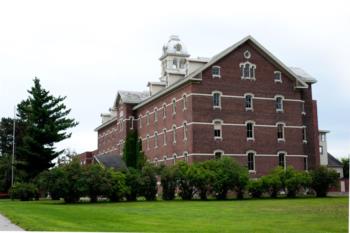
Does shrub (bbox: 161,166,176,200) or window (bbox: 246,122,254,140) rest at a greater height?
window (bbox: 246,122,254,140)

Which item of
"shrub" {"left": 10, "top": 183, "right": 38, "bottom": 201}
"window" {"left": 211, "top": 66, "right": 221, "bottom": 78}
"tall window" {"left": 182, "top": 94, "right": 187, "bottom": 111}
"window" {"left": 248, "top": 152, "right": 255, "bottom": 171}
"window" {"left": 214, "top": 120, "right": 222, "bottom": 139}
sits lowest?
"shrub" {"left": 10, "top": 183, "right": 38, "bottom": 201}

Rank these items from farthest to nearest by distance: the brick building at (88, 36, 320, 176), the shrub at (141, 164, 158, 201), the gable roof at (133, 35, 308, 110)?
1. the brick building at (88, 36, 320, 176)
2. the gable roof at (133, 35, 308, 110)
3. the shrub at (141, 164, 158, 201)

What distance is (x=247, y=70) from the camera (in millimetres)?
49344

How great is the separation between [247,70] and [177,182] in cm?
1455

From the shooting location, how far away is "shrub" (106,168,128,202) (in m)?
38.4

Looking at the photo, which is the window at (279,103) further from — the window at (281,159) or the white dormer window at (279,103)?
the window at (281,159)

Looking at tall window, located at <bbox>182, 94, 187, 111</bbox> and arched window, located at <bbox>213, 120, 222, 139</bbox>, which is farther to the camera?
tall window, located at <bbox>182, 94, 187, 111</bbox>

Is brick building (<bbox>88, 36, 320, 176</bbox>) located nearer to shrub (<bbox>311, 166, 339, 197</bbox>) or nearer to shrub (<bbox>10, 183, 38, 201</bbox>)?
shrub (<bbox>311, 166, 339, 197</bbox>)

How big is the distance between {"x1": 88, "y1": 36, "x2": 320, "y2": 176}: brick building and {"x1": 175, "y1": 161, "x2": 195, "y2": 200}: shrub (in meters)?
6.01

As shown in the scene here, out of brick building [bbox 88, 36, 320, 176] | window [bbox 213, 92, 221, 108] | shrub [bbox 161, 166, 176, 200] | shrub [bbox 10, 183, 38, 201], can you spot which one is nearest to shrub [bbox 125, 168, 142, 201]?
shrub [bbox 161, 166, 176, 200]

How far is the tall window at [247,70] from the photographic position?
1933 inches

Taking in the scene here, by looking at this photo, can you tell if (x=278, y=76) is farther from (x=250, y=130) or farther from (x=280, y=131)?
(x=250, y=130)

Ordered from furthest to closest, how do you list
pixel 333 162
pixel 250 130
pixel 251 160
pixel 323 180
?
pixel 333 162 < pixel 250 130 < pixel 251 160 < pixel 323 180

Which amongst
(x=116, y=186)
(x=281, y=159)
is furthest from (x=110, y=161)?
(x=116, y=186)
